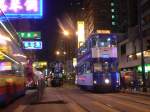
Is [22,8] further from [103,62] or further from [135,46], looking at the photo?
[135,46]

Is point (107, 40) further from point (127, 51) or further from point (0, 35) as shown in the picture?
point (127, 51)

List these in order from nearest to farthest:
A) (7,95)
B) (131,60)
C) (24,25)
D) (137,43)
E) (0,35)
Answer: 1. (0,35)
2. (7,95)
3. (24,25)
4. (137,43)
5. (131,60)

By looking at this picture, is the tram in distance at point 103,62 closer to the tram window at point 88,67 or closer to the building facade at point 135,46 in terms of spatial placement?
the tram window at point 88,67

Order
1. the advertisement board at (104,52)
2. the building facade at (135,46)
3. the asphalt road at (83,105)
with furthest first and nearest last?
the building facade at (135,46), the advertisement board at (104,52), the asphalt road at (83,105)

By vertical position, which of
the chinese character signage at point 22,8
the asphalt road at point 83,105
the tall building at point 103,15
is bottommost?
the asphalt road at point 83,105

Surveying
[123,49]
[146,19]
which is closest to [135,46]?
[146,19]

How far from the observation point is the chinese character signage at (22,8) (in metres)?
33.0

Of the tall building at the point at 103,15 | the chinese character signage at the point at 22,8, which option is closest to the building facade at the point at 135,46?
the chinese character signage at the point at 22,8

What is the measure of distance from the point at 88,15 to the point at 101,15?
1077 cm

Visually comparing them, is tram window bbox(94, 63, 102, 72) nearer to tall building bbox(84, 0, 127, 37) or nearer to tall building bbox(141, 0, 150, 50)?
tall building bbox(141, 0, 150, 50)

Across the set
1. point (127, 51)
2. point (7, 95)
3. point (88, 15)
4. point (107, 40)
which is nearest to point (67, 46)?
point (88, 15)

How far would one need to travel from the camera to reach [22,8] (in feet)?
110

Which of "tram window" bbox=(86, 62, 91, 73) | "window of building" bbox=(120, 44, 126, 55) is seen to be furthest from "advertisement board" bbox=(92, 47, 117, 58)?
"window of building" bbox=(120, 44, 126, 55)

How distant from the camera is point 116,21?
180 metres
